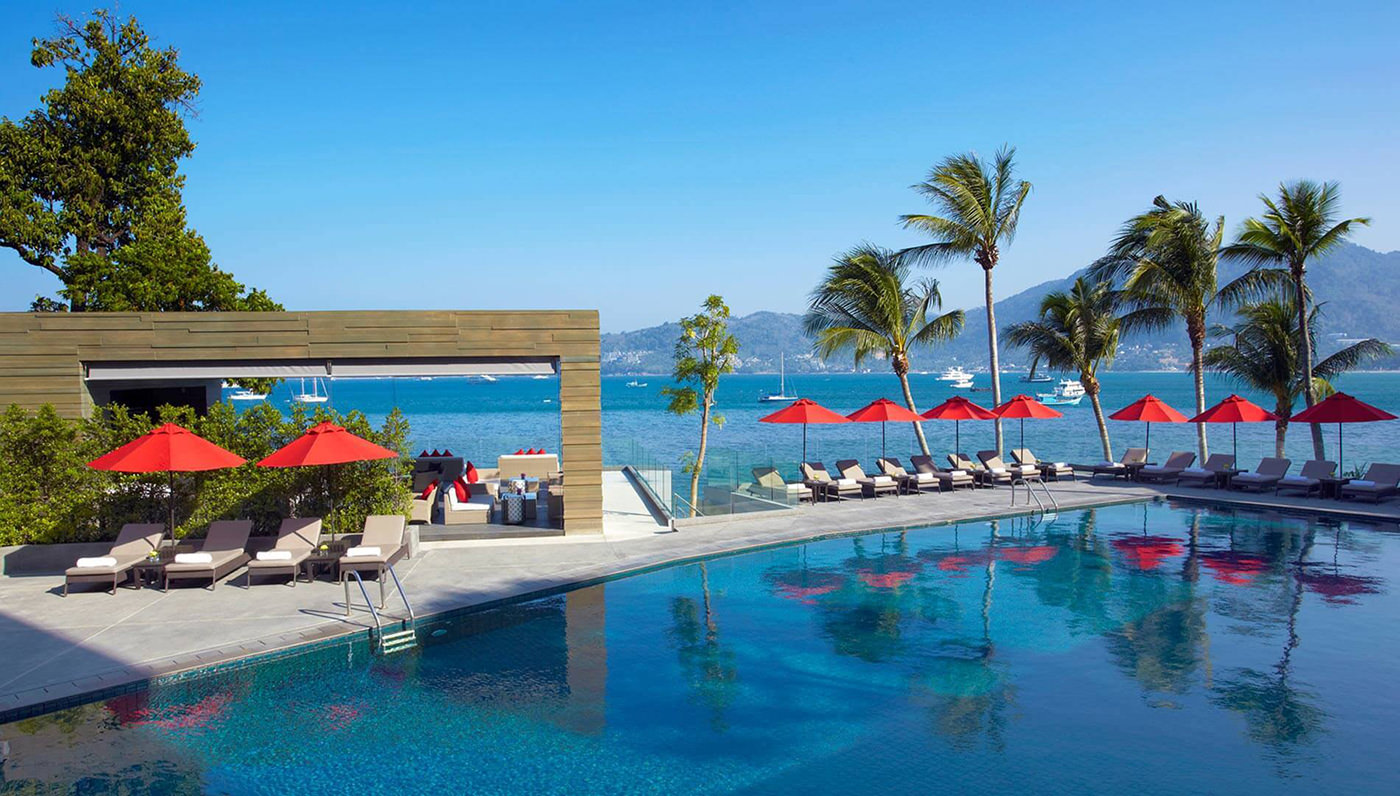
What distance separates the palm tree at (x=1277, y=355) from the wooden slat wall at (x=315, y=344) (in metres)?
17.5

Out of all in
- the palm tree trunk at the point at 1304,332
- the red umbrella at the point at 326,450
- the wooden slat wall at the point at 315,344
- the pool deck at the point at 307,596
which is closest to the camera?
the pool deck at the point at 307,596

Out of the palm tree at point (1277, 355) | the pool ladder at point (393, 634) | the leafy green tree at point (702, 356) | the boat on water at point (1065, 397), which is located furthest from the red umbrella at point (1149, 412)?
the boat on water at point (1065, 397)

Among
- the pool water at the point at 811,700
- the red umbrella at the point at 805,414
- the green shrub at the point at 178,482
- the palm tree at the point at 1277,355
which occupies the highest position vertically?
the palm tree at the point at 1277,355

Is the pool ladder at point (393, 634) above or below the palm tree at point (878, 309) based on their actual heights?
below

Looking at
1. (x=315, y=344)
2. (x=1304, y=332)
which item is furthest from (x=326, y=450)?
(x=1304, y=332)

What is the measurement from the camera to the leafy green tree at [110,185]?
1046 inches

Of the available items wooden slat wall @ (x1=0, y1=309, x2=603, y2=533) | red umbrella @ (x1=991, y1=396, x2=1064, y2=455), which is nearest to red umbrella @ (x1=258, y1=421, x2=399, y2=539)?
wooden slat wall @ (x1=0, y1=309, x2=603, y2=533)

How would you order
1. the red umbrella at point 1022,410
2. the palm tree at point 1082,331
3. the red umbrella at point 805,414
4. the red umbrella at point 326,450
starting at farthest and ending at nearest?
the palm tree at point 1082,331
the red umbrella at point 1022,410
the red umbrella at point 805,414
the red umbrella at point 326,450

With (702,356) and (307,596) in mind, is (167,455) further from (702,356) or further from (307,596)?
(702,356)

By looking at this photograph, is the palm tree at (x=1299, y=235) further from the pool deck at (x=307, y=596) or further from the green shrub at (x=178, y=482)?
the green shrub at (x=178, y=482)

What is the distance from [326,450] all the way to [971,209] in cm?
1783

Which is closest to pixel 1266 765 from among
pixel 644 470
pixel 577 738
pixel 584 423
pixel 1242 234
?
pixel 577 738

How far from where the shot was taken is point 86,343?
14727 millimetres

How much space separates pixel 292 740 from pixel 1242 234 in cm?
2315
